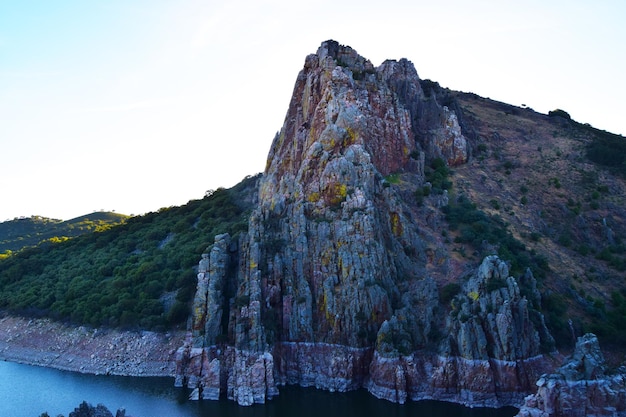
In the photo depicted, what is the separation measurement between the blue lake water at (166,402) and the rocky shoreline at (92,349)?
121 inches

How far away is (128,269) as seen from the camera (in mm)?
79125

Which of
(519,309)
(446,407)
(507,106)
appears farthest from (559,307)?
(507,106)

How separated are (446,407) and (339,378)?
33.5 feet

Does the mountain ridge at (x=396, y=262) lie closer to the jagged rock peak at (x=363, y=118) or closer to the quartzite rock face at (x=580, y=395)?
the jagged rock peak at (x=363, y=118)

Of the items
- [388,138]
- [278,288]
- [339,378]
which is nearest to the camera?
[339,378]

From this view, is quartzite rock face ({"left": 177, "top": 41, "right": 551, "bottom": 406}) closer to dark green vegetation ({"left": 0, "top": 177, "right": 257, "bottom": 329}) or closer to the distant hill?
dark green vegetation ({"left": 0, "top": 177, "right": 257, "bottom": 329})

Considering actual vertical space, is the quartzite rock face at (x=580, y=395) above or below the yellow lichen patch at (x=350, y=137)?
below

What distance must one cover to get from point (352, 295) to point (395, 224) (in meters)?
10.2

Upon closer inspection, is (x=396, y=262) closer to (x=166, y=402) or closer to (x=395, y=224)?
(x=395, y=224)

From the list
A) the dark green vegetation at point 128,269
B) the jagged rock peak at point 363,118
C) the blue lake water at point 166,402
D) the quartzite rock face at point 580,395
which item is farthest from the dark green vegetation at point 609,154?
the dark green vegetation at point 128,269

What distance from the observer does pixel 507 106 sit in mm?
102562

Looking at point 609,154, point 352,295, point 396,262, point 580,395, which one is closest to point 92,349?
point 352,295

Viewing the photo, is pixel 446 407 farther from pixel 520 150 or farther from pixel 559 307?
pixel 520 150

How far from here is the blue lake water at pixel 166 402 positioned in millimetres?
42691
